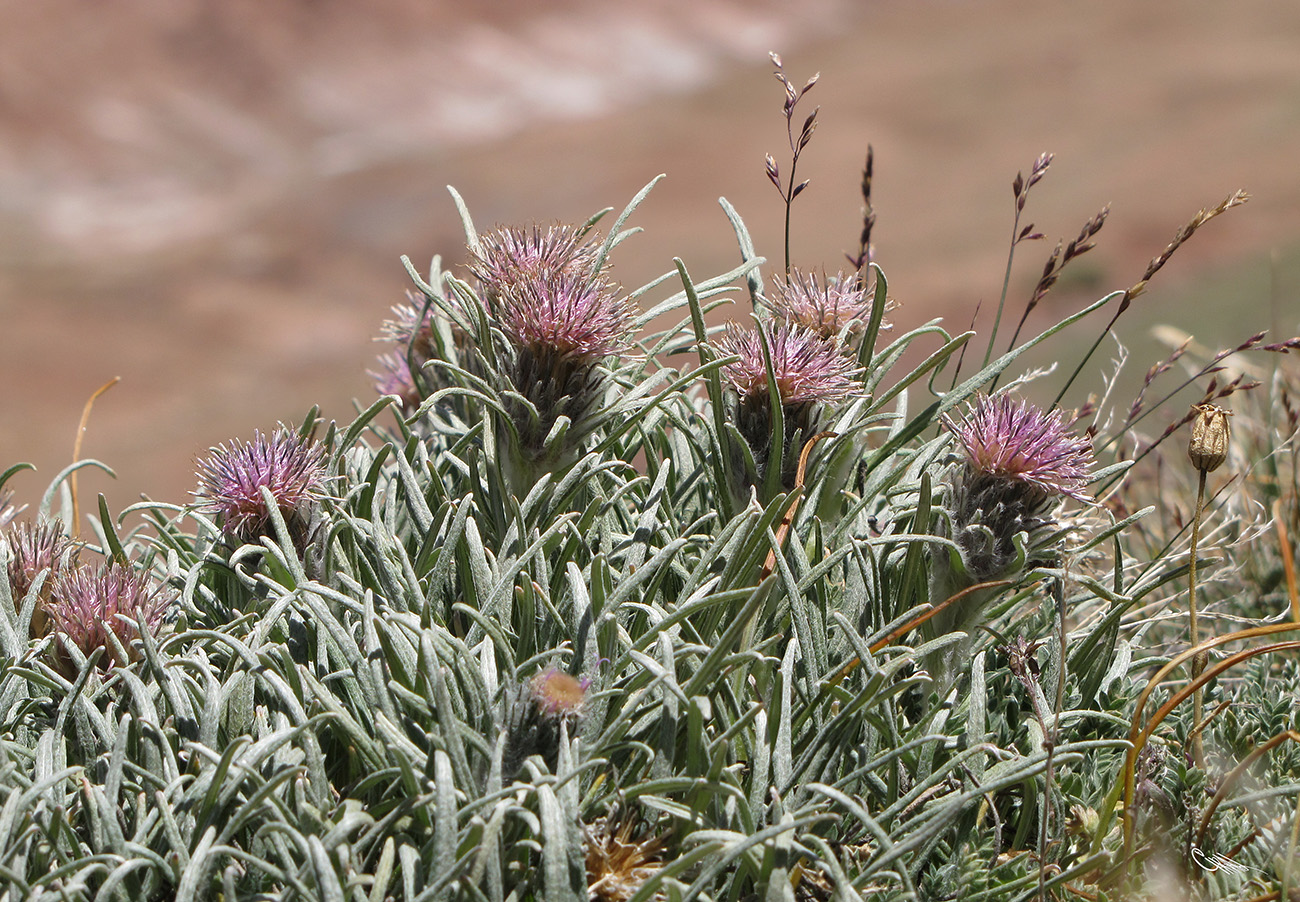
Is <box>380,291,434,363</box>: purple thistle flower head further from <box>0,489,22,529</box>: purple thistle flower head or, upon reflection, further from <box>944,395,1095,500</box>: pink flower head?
<box>944,395,1095,500</box>: pink flower head

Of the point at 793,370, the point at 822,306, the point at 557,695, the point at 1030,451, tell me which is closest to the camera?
the point at 557,695

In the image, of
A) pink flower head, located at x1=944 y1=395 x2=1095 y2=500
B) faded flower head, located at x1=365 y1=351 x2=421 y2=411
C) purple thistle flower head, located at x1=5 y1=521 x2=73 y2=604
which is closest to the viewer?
pink flower head, located at x1=944 y1=395 x2=1095 y2=500

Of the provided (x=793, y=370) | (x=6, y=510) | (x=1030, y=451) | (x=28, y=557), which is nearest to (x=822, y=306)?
(x=793, y=370)

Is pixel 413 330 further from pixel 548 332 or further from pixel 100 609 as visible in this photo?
pixel 100 609

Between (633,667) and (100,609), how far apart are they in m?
0.77

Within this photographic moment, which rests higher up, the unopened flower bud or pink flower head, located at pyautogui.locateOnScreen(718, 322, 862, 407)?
pink flower head, located at pyautogui.locateOnScreen(718, 322, 862, 407)

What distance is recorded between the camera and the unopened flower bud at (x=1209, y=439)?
1.60 meters

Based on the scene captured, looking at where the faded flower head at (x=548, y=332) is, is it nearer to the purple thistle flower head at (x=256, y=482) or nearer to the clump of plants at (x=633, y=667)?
the clump of plants at (x=633, y=667)

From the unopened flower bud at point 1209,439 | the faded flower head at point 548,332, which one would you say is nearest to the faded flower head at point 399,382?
the faded flower head at point 548,332

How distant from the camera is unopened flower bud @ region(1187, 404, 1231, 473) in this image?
160 centimetres

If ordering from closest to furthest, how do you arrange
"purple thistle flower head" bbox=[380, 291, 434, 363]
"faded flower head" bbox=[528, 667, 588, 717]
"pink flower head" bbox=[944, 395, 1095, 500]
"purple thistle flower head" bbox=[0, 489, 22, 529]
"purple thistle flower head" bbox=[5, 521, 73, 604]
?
"faded flower head" bbox=[528, 667, 588, 717]
"pink flower head" bbox=[944, 395, 1095, 500]
"purple thistle flower head" bbox=[5, 521, 73, 604]
"purple thistle flower head" bbox=[0, 489, 22, 529]
"purple thistle flower head" bbox=[380, 291, 434, 363]

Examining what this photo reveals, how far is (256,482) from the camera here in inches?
66.2

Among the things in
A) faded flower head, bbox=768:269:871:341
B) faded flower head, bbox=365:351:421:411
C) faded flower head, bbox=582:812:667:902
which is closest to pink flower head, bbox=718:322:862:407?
faded flower head, bbox=768:269:871:341

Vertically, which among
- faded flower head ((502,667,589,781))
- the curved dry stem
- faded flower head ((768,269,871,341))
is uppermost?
faded flower head ((768,269,871,341))
